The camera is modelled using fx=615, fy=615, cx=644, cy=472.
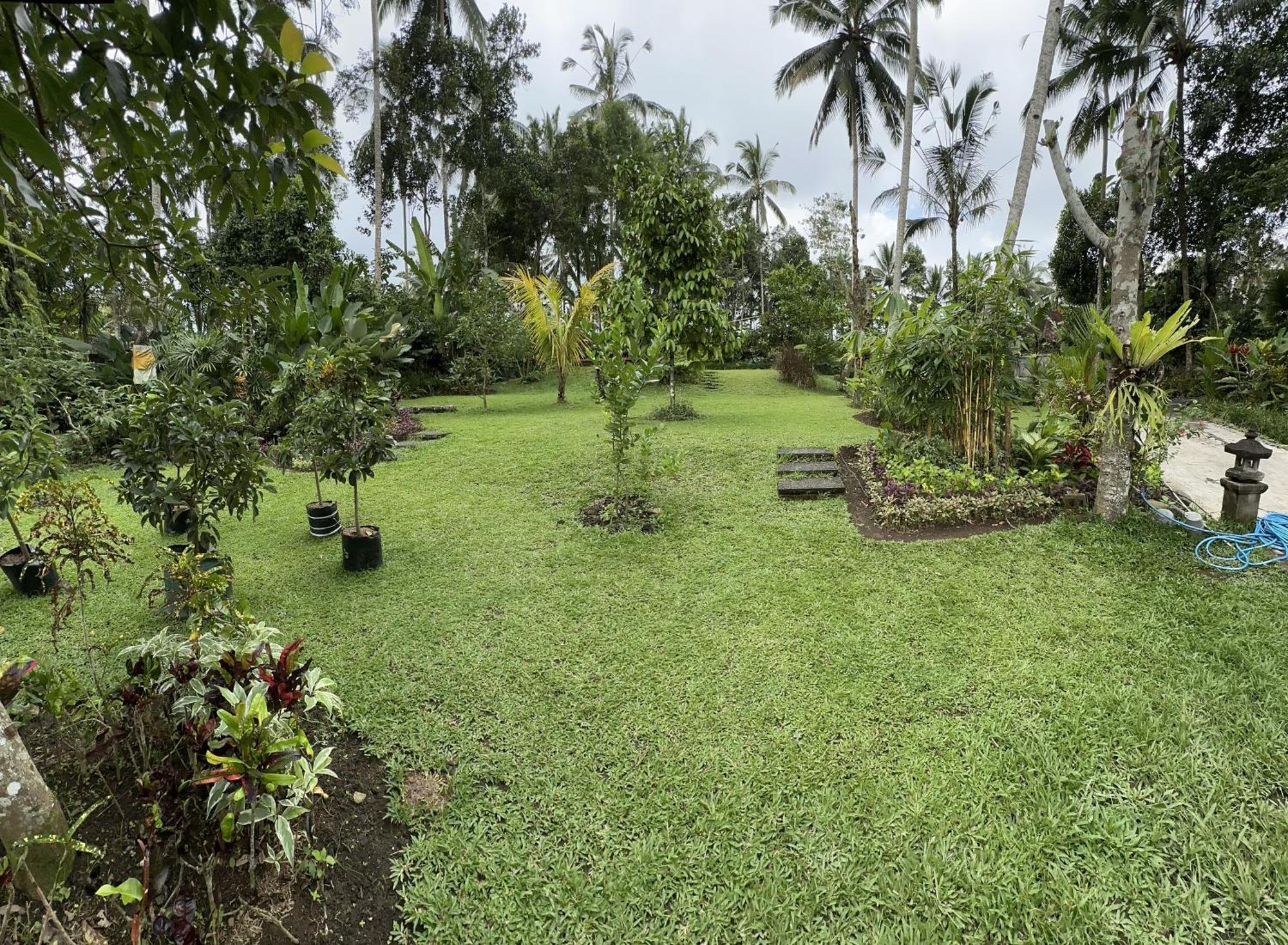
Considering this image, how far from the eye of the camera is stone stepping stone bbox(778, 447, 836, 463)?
21.6 feet

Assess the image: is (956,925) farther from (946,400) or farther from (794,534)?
(946,400)

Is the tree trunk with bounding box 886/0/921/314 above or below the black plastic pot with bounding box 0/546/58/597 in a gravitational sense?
above

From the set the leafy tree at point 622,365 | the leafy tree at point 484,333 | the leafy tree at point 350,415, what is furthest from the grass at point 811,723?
the leafy tree at point 484,333

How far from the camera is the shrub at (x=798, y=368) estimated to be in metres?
15.3

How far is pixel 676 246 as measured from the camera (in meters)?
9.37

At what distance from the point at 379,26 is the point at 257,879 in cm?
1984

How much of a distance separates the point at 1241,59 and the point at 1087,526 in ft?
43.8

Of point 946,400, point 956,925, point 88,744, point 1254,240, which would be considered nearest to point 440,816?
point 88,744

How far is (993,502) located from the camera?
15.8ft

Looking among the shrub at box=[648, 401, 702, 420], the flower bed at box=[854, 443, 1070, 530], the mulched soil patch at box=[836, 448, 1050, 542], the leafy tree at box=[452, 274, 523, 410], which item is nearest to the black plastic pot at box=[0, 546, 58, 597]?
the mulched soil patch at box=[836, 448, 1050, 542]

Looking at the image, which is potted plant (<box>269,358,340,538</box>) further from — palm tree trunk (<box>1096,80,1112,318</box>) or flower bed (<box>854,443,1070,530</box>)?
palm tree trunk (<box>1096,80,1112,318</box>)

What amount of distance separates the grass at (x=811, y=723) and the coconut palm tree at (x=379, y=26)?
44.9ft

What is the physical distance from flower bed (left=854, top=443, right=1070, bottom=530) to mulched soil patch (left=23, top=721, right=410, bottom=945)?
4.08 meters

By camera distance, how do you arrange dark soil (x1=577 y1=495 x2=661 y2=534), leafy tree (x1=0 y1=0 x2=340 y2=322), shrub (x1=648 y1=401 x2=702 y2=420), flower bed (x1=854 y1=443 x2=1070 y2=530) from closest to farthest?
leafy tree (x1=0 y1=0 x2=340 y2=322), flower bed (x1=854 y1=443 x2=1070 y2=530), dark soil (x1=577 y1=495 x2=661 y2=534), shrub (x1=648 y1=401 x2=702 y2=420)
